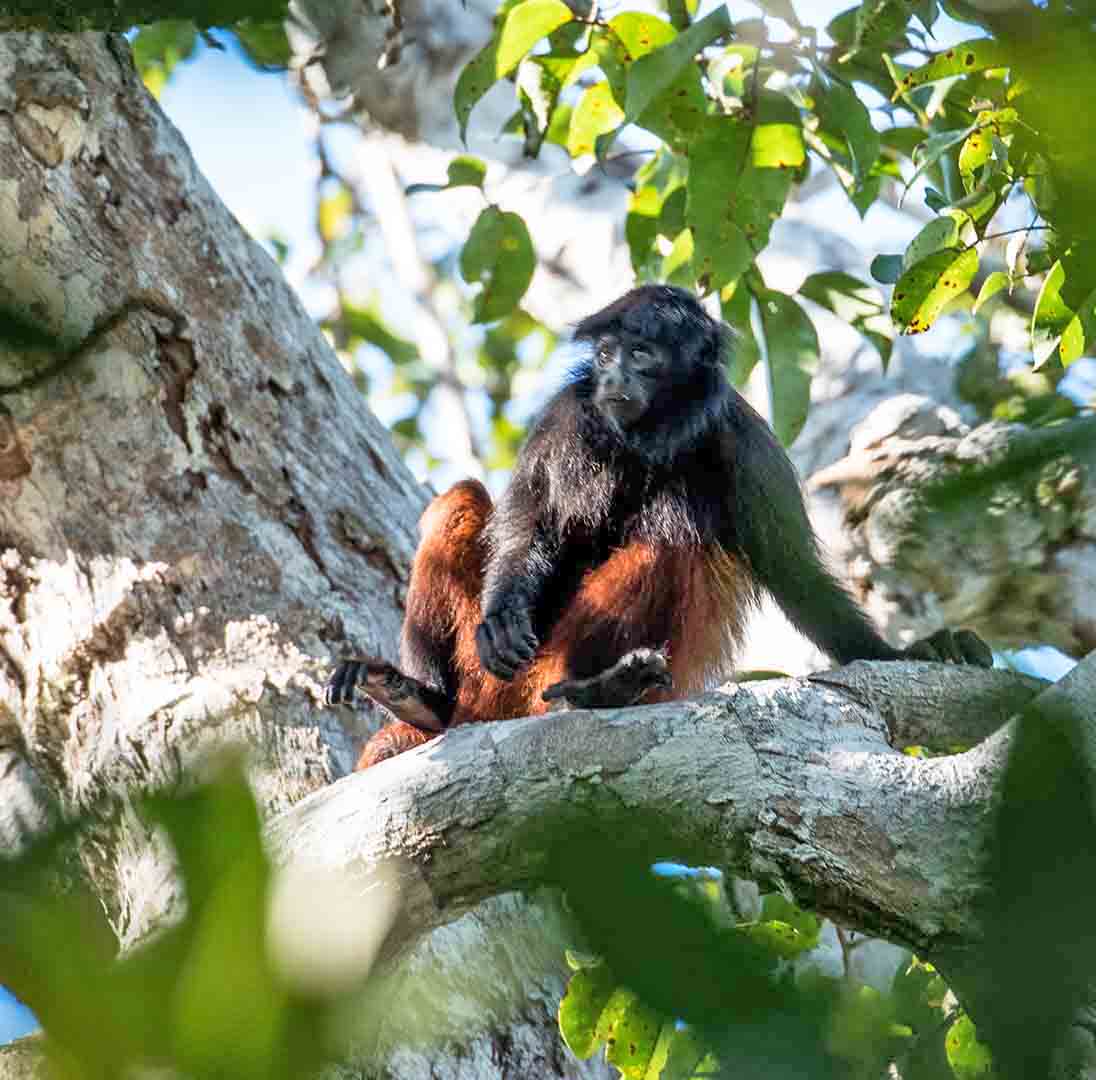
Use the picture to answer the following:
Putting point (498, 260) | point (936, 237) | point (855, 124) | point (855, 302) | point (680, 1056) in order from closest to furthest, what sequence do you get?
point (680, 1056) < point (936, 237) < point (855, 124) < point (855, 302) < point (498, 260)

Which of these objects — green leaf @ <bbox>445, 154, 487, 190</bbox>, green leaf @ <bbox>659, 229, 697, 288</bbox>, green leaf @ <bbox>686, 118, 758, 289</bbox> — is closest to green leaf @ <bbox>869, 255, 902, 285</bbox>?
green leaf @ <bbox>686, 118, 758, 289</bbox>

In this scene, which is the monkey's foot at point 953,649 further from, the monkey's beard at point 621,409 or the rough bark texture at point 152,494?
the rough bark texture at point 152,494

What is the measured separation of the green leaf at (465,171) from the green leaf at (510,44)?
2.50 ft

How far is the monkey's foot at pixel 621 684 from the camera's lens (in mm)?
3822

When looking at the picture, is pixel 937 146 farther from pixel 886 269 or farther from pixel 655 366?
pixel 655 366

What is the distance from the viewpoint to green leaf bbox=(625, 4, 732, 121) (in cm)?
384

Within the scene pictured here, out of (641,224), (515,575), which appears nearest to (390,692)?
(515,575)

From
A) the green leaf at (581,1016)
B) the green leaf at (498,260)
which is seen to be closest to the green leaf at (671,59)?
the green leaf at (498,260)

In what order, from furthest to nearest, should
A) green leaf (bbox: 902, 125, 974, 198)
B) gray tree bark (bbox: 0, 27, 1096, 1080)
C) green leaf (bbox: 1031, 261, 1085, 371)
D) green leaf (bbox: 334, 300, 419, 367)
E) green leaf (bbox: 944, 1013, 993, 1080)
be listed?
green leaf (bbox: 334, 300, 419, 367) → gray tree bark (bbox: 0, 27, 1096, 1080) → green leaf (bbox: 902, 125, 974, 198) → green leaf (bbox: 1031, 261, 1085, 371) → green leaf (bbox: 944, 1013, 993, 1080)

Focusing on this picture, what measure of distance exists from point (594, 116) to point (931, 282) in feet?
5.68

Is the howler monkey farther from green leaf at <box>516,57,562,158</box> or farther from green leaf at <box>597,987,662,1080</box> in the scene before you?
green leaf at <box>597,987,662,1080</box>

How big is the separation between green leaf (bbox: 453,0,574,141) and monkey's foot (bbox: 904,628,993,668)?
206 centimetres

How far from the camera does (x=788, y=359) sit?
488cm

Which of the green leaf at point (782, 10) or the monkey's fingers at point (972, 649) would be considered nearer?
the green leaf at point (782, 10)
